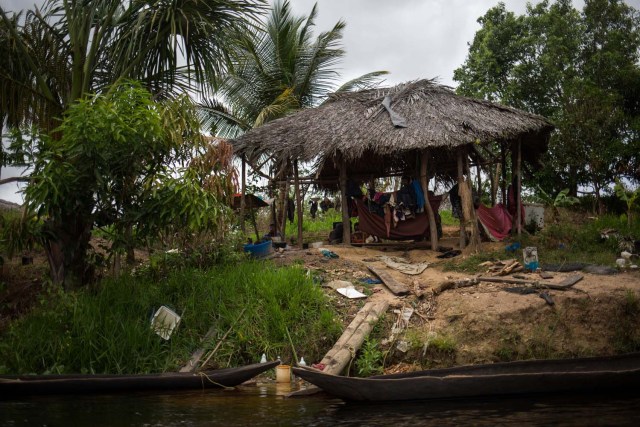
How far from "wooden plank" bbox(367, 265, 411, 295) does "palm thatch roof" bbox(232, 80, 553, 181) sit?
2301 mm

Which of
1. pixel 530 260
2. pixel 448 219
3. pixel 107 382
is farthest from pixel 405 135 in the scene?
pixel 448 219

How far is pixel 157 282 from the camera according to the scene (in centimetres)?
819

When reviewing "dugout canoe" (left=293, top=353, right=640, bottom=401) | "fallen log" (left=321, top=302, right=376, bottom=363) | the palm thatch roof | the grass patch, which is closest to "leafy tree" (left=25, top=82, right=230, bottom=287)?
"fallen log" (left=321, top=302, right=376, bottom=363)

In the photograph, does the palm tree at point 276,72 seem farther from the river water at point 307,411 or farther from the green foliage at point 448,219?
the river water at point 307,411

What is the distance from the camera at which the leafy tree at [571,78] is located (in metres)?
14.4

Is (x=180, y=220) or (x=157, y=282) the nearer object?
(x=180, y=220)

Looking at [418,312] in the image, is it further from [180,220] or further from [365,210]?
[365,210]

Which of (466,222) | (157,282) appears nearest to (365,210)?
(466,222)

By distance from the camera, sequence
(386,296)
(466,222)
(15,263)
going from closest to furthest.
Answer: (386,296)
(466,222)
(15,263)

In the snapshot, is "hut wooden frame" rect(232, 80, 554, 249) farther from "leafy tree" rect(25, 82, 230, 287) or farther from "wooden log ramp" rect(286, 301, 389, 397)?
"leafy tree" rect(25, 82, 230, 287)

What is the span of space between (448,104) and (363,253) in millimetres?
3313

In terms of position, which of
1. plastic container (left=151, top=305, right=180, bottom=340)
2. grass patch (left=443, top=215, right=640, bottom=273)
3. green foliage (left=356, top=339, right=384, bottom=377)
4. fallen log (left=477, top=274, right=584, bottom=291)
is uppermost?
grass patch (left=443, top=215, right=640, bottom=273)

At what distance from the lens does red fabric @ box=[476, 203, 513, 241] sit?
35.3 ft

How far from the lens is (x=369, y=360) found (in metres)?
6.52
